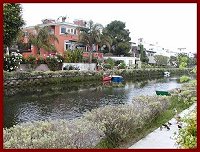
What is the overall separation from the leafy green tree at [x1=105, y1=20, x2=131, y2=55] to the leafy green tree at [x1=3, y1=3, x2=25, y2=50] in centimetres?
3773

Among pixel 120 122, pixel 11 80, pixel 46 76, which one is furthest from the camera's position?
pixel 46 76

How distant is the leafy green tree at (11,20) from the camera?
31.8m

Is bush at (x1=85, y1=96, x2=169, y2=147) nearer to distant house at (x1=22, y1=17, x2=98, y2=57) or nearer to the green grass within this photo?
the green grass

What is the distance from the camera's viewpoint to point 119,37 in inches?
2758

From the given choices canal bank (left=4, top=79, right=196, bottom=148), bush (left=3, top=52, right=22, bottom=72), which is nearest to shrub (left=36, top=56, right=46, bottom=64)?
bush (left=3, top=52, right=22, bottom=72)

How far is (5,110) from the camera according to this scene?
69.8 feet

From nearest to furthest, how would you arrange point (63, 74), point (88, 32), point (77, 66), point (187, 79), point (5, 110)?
point (187, 79) → point (5, 110) → point (63, 74) → point (77, 66) → point (88, 32)

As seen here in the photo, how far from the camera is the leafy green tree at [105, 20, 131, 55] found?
228 ft

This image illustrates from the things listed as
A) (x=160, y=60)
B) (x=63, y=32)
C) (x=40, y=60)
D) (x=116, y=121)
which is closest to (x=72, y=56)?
(x=40, y=60)

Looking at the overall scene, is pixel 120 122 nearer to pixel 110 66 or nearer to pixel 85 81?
pixel 85 81

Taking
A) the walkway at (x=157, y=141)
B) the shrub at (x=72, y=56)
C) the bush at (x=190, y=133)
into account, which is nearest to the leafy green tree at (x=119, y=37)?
the shrub at (x=72, y=56)

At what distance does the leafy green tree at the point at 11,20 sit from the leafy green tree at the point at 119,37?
37.7 meters

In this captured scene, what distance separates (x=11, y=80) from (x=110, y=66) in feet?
80.6

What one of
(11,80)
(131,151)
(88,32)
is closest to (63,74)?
(11,80)
